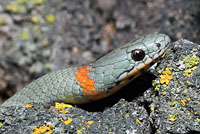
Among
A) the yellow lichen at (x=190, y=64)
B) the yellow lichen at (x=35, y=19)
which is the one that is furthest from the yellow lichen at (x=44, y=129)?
the yellow lichen at (x=35, y=19)

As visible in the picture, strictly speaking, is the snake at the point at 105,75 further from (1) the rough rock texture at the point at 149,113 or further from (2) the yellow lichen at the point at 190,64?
(2) the yellow lichen at the point at 190,64

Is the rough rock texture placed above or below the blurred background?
below

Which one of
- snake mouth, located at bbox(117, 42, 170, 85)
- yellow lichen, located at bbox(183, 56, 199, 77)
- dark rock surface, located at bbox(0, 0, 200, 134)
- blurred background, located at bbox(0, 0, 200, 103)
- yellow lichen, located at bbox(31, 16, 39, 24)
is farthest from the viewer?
yellow lichen, located at bbox(31, 16, 39, 24)

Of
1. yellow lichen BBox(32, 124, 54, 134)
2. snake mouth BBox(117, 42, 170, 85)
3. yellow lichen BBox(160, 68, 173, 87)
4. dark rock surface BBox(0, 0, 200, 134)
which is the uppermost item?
dark rock surface BBox(0, 0, 200, 134)

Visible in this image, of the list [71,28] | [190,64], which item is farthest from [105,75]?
[71,28]

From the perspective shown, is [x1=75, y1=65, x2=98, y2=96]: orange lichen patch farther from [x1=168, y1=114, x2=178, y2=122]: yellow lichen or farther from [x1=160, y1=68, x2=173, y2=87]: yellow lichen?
[x1=168, y1=114, x2=178, y2=122]: yellow lichen

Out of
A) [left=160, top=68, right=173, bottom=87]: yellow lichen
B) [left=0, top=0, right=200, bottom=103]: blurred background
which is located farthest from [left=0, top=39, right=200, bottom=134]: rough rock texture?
[left=0, top=0, right=200, bottom=103]: blurred background

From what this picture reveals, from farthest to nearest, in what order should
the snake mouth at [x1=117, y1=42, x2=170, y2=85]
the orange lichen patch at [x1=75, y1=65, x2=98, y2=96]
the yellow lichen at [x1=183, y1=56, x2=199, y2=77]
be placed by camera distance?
1. the orange lichen patch at [x1=75, y1=65, x2=98, y2=96]
2. the snake mouth at [x1=117, y1=42, x2=170, y2=85]
3. the yellow lichen at [x1=183, y1=56, x2=199, y2=77]

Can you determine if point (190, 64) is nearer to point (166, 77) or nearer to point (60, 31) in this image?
point (166, 77)

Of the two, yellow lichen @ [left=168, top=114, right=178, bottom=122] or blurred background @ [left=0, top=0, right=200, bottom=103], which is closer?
yellow lichen @ [left=168, top=114, right=178, bottom=122]
